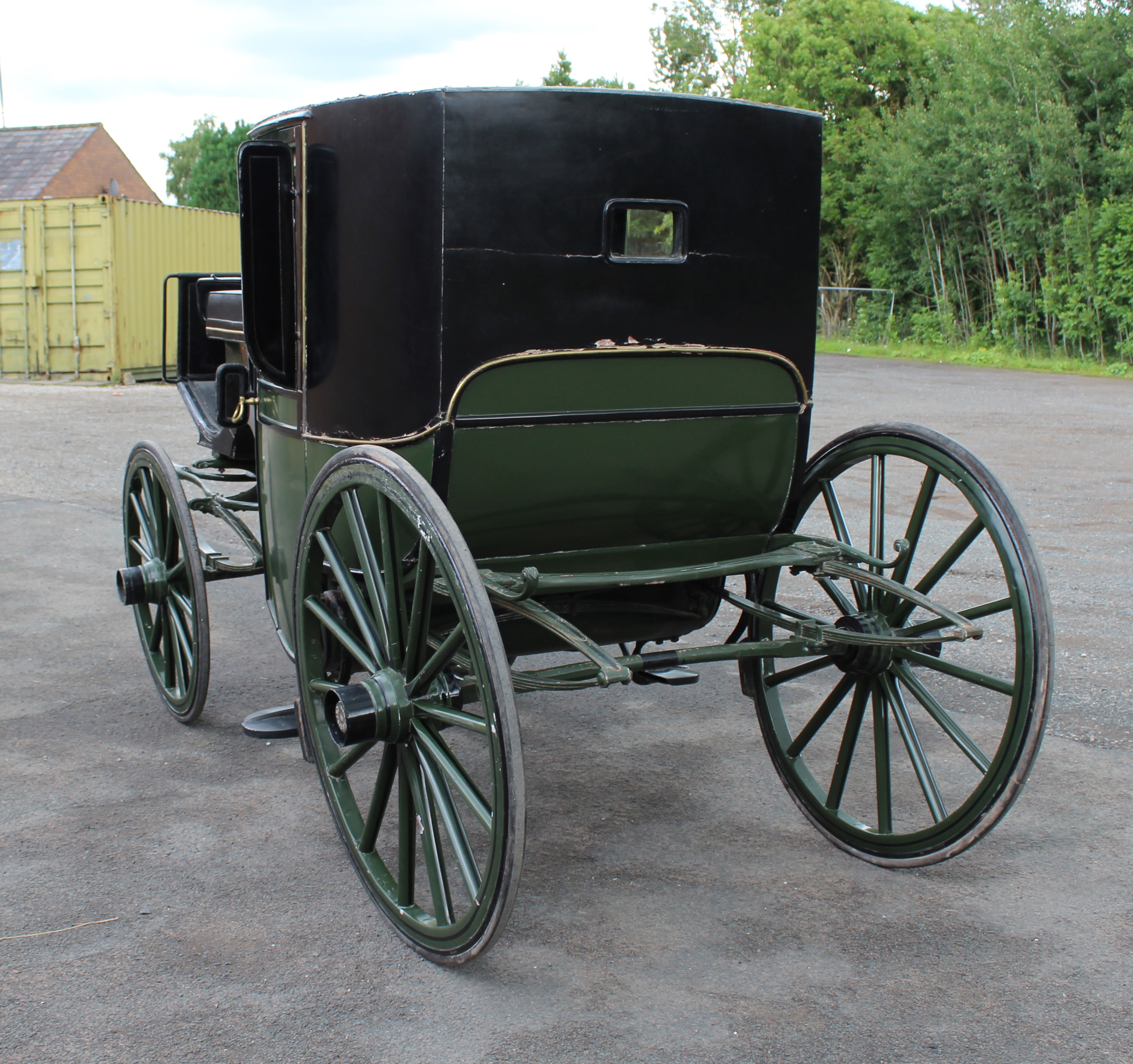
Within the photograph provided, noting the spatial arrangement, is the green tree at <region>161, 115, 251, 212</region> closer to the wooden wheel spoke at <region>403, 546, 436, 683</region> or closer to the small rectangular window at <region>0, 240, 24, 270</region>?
the small rectangular window at <region>0, 240, 24, 270</region>

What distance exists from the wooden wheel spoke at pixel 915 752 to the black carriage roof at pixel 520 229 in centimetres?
99

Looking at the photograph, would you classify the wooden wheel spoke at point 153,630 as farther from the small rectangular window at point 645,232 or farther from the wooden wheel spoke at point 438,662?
the small rectangular window at point 645,232

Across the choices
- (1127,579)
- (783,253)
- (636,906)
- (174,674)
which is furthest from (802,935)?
(1127,579)

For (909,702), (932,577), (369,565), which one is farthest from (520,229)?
(909,702)

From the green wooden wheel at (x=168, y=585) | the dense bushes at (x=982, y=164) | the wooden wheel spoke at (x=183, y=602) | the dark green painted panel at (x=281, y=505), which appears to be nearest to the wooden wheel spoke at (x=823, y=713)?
the dark green painted panel at (x=281, y=505)

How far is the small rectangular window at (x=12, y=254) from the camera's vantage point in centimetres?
1769

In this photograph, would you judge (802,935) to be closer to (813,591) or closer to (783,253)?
(783,253)

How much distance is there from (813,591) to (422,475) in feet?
11.5

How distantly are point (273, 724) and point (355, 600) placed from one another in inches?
45.2

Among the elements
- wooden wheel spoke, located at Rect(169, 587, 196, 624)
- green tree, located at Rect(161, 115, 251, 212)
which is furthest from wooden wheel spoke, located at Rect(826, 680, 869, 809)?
green tree, located at Rect(161, 115, 251, 212)

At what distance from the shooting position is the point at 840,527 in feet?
11.4

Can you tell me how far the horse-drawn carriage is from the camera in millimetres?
2619

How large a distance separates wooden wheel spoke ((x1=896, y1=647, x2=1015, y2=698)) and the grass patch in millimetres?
18076

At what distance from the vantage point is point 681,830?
11.0 feet
